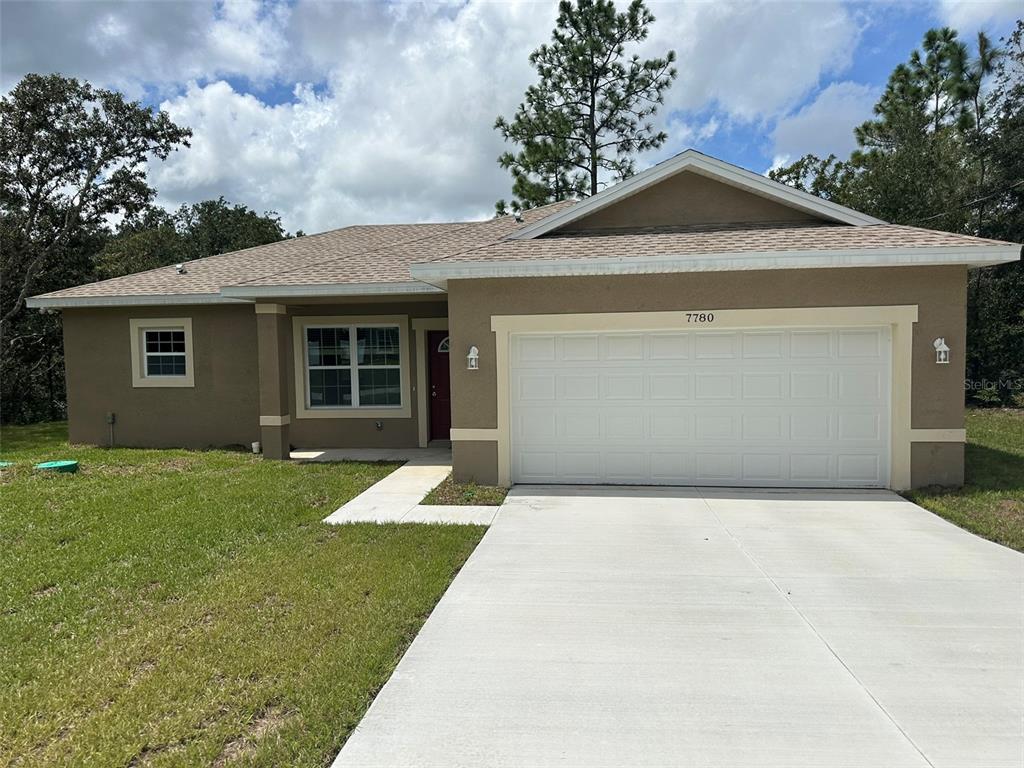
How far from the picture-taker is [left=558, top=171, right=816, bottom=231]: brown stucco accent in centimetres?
1019

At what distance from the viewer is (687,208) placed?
10.4 meters

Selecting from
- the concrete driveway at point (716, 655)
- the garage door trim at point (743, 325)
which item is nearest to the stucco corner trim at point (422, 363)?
the garage door trim at point (743, 325)

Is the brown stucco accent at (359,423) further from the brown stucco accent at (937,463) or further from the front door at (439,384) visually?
the brown stucco accent at (937,463)

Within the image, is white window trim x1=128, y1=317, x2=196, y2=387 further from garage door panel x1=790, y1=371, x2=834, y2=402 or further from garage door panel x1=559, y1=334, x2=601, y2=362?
garage door panel x1=790, y1=371, x2=834, y2=402

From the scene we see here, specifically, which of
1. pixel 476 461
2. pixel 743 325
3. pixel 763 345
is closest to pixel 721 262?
pixel 743 325

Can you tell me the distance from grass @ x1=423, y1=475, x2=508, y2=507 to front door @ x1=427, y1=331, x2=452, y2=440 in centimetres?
363

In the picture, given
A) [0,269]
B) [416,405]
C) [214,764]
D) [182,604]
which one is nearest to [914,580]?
[214,764]

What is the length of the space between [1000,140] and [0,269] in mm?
30932

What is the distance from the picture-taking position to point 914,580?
539 cm

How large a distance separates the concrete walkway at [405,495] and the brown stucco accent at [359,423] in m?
0.54

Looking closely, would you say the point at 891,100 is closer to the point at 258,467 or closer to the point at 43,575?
the point at 258,467

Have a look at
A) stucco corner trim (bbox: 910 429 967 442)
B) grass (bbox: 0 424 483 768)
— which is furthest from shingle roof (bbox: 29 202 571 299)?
stucco corner trim (bbox: 910 429 967 442)

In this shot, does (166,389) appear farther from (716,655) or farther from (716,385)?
(716,655)

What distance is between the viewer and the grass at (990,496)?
693 cm
